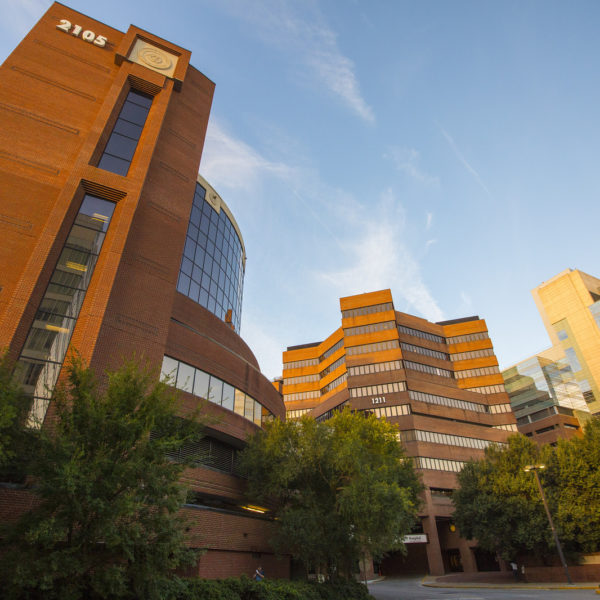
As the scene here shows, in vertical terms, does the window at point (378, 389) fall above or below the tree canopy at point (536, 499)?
above

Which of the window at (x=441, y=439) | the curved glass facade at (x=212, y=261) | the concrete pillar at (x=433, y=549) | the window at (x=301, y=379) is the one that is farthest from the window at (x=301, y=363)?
the curved glass facade at (x=212, y=261)

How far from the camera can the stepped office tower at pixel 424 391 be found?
51.8 meters

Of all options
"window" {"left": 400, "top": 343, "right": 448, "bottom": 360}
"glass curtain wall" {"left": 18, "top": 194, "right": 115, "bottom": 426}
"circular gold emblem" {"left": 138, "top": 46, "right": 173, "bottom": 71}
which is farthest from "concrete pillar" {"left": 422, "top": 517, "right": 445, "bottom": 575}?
"circular gold emblem" {"left": 138, "top": 46, "right": 173, "bottom": 71}

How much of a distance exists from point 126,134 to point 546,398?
8389 cm

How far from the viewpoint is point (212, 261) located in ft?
103

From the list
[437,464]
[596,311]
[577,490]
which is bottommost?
[577,490]

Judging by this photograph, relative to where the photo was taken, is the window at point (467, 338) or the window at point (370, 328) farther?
the window at point (467, 338)

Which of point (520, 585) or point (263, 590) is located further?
point (520, 585)

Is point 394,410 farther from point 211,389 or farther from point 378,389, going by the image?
point 211,389

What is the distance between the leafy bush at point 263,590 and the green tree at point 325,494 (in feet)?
5.33

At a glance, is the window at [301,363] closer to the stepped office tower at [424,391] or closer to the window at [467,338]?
the stepped office tower at [424,391]

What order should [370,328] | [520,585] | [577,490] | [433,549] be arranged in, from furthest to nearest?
[370,328] < [433,549] < [577,490] < [520,585]

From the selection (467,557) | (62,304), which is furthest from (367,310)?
(62,304)

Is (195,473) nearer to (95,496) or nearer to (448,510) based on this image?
(95,496)
